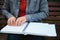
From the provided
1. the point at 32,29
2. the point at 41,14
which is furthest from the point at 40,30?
the point at 41,14

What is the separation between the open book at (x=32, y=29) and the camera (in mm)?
893

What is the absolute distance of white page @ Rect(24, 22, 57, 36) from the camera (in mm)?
889

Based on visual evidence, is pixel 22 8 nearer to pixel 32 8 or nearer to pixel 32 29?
pixel 32 8

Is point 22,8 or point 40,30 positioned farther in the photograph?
point 22,8

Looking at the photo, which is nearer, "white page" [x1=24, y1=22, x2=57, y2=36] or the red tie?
"white page" [x1=24, y1=22, x2=57, y2=36]

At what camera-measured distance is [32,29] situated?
98cm

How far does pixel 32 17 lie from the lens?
1128mm

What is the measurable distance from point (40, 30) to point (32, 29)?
0.05 metres

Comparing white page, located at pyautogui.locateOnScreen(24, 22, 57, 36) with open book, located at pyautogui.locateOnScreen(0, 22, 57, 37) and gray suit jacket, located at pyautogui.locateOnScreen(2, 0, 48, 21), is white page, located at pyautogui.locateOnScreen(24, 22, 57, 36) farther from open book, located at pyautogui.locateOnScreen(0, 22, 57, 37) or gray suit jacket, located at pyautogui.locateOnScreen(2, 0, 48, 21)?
gray suit jacket, located at pyautogui.locateOnScreen(2, 0, 48, 21)

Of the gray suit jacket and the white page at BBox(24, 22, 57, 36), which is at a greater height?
the gray suit jacket

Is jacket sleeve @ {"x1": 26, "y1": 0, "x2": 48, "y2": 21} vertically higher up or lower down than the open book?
higher up

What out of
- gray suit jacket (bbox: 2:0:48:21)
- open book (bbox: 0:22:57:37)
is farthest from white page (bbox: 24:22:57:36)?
gray suit jacket (bbox: 2:0:48:21)

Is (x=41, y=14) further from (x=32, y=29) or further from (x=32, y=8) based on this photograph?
(x=32, y=29)

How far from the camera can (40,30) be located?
3.16 feet
